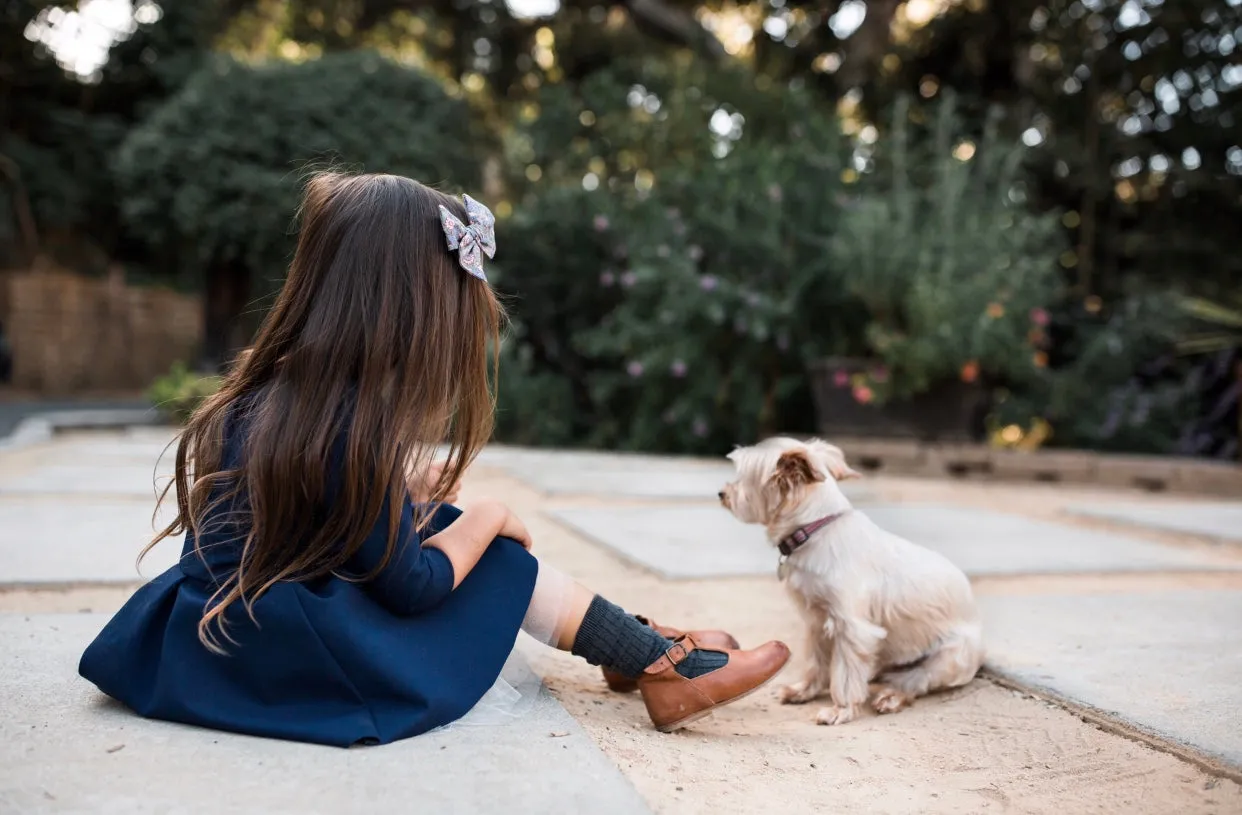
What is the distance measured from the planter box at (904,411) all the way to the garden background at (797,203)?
2 cm

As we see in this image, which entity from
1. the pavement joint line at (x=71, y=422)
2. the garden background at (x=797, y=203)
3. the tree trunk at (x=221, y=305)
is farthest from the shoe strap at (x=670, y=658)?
the tree trunk at (x=221, y=305)


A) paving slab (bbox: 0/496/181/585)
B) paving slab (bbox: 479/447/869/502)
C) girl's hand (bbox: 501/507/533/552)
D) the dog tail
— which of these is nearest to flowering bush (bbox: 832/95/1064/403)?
paving slab (bbox: 479/447/869/502)

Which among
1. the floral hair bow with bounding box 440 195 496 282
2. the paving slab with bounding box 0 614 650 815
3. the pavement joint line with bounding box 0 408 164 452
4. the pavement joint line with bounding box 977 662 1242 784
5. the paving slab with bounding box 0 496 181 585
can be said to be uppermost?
the floral hair bow with bounding box 440 195 496 282

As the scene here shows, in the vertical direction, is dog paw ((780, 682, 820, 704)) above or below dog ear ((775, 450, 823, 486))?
below

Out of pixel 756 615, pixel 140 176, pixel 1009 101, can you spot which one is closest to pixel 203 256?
pixel 140 176

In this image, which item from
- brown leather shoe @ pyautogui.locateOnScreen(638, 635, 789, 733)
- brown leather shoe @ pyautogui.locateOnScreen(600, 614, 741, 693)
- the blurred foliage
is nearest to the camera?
brown leather shoe @ pyautogui.locateOnScreen(638, 635, 789, 733)

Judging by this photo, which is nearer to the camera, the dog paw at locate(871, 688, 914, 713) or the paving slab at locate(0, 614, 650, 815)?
the paving slab at locate(0, 614, 650, 815)

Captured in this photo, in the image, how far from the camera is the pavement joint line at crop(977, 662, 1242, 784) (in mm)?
1935

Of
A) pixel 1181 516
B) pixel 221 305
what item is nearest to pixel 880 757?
pixel 1181 516

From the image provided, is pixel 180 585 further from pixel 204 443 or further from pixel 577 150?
pixel 577 150

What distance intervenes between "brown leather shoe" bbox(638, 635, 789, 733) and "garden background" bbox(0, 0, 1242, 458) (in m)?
3.75

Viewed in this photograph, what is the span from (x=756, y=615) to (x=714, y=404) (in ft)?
16.1

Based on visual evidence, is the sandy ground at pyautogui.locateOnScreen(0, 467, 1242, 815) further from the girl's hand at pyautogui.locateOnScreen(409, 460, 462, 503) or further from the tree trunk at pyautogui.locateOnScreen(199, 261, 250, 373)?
the tree trunk at pyautogui.locateOnScreen(199, 261, 250, 373)

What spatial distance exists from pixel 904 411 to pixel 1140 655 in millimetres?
4553
